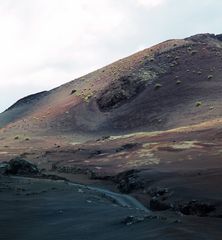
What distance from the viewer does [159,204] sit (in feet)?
86.2

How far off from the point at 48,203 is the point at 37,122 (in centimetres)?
6794

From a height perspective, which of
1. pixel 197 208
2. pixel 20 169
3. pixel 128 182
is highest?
pixel 20 169

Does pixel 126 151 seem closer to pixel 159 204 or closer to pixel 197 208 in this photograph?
pixel 159 204

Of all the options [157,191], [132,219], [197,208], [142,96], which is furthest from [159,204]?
[142,96]

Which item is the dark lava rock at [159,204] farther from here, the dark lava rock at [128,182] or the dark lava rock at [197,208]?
the dark lava rock at [128,182]

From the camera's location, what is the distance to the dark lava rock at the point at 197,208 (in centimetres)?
2302

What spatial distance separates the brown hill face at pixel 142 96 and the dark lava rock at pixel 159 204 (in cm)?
3886

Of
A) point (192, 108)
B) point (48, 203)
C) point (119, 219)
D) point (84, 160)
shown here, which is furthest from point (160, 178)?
point (192, 108)

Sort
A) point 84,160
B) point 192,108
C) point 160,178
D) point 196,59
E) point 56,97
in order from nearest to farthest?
point 160,178
point 84,160
point 192,108
point 196,59
point 56,97

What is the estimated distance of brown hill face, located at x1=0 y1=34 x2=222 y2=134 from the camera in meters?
75.8

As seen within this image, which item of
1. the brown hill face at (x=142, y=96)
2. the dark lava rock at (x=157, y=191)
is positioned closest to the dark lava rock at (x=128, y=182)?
the dark lava rock at (x=157, y=191)

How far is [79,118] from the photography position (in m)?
88.2

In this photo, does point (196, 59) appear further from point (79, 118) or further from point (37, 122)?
point (37, 122)

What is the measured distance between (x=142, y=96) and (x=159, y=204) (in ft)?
203
